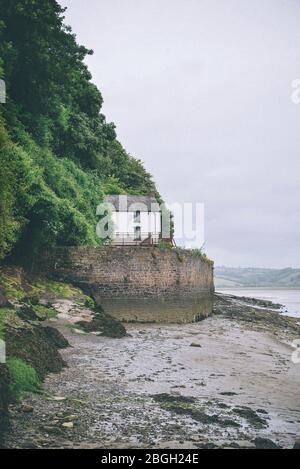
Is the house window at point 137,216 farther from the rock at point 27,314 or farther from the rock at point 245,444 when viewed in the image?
the rock at point 245,444

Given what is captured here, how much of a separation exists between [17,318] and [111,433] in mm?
7377

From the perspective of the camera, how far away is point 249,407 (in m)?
10.8

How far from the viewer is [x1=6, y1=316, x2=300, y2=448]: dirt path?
8.43 metres

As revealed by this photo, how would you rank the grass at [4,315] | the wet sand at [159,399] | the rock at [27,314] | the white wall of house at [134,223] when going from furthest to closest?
the white wall of house at [134,223] < the rock at [27,314] < the grass at [4,315] < the wet sand at [159,399]

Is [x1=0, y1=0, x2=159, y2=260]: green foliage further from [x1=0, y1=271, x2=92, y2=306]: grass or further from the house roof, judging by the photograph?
the house roof

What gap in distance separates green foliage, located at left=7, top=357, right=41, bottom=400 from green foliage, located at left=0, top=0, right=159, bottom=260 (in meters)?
5.99

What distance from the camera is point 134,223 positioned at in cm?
3991

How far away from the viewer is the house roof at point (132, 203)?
38906 millimetres

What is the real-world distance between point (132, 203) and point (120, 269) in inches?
634

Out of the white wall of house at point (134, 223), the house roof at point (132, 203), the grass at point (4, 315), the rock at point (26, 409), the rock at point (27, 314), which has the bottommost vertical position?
the rock at point (26, 409)

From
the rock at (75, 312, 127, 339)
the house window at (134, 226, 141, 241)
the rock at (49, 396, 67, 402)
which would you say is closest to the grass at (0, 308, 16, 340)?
the rock at (49, 396, 67, 402)

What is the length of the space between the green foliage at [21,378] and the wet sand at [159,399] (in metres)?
0.30

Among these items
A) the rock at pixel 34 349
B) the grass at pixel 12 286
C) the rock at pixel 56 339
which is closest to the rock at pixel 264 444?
the rock at pixel 34 349

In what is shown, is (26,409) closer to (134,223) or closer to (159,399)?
(159,399)
